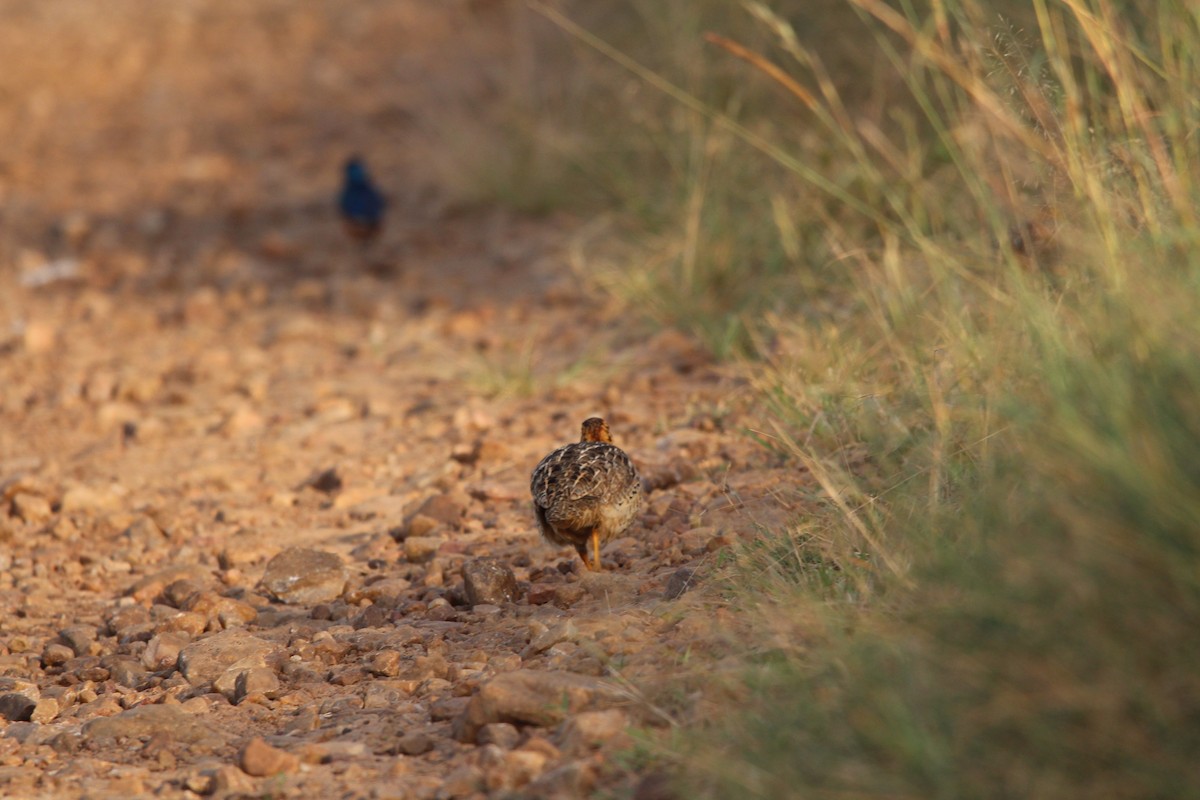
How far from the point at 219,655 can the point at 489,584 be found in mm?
793

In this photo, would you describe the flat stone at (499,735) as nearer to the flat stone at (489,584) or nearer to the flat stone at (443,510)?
the flat stone at (489,584)

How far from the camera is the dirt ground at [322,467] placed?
3.13m

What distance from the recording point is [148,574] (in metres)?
4.58

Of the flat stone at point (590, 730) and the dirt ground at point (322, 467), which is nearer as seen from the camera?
the flat stone at point (590, 730)

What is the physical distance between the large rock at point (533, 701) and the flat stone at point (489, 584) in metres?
0.86

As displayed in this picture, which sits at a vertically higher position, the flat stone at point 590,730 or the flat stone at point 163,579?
the flat stone at point 163,579

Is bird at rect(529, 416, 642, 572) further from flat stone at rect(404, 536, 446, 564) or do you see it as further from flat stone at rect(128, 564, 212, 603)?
flat stone at rect(128, 564, 212, 603)

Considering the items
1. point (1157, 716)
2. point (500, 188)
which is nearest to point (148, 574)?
point (1157, 716)

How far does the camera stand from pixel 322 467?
17.9ft

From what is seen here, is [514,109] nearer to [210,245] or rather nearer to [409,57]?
[210,245]

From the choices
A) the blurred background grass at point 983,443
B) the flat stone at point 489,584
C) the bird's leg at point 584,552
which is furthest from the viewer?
the bird's leg at point 584,552

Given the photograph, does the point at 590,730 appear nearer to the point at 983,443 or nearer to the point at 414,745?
the point at 414,745

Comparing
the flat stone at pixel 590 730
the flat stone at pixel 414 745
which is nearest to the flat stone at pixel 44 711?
the flat stone at pixel 414 745

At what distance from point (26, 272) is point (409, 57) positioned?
14.4 feet
